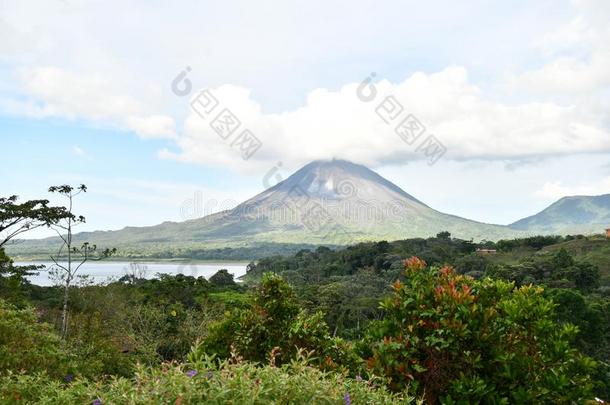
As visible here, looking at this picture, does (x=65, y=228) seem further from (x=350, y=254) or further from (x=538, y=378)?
(x=350, y=254)

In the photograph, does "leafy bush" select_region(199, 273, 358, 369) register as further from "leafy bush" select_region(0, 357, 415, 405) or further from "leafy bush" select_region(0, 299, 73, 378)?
"leafy bush" select_region(0, 299, 73, 378)

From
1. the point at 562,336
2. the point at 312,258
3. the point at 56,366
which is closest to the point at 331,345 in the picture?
the point at 562,336

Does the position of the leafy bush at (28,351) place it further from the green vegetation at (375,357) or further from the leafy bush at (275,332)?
the leafy bush at (275,332)

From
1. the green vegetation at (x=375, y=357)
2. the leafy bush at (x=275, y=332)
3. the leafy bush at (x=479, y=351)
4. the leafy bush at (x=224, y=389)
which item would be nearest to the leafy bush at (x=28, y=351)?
the green vegetation at (x=375, y=357)

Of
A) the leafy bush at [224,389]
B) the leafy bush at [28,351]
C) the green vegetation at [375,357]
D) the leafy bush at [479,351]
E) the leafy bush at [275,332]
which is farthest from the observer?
the leafy bush at [28,351]

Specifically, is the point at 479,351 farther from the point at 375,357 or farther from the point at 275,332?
the point at 275,332

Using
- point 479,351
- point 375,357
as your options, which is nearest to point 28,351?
point 375,357

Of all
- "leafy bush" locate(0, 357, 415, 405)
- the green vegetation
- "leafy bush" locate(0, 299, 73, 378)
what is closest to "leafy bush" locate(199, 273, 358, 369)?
the green vegetation

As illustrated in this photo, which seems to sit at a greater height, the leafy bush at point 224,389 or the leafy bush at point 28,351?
the leafy bush at point 224,389
